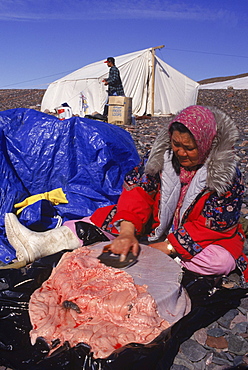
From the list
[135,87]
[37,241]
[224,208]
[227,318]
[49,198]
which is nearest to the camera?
[227,318]

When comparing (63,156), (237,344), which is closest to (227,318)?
(237,344)

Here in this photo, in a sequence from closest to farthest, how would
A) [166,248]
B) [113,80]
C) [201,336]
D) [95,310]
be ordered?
[95,310] → [201,336] → [166,248] → [113,80]

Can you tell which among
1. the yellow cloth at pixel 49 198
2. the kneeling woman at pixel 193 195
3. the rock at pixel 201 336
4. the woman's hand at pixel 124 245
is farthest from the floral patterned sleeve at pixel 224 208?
the yellow cloth at pixel 49 198

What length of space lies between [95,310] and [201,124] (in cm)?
123

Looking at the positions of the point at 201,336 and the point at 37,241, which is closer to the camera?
the point at 201,336

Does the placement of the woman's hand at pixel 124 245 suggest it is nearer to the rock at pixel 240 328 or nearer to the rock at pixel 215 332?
the rock at pixel 215 332

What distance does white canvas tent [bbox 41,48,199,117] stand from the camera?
12.8 metres

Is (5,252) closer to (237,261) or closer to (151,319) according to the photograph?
(151,319)

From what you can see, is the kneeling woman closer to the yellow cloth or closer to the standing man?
the yellow cloth

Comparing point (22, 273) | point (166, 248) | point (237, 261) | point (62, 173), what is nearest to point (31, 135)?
point (62, 173)

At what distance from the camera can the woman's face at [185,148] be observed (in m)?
2.16

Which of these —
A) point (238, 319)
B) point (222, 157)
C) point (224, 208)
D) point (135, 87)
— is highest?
point (135, 87)

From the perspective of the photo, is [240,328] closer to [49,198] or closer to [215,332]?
[215,332]

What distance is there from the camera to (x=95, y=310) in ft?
5.89
